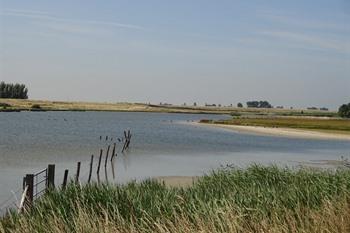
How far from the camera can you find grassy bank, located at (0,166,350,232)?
994 cm

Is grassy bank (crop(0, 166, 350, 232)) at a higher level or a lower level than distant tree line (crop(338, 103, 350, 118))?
lower

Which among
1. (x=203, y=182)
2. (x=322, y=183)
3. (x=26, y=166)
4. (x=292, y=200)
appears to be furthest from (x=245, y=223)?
(x=26, y=166)

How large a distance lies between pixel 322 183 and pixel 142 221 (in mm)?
5781

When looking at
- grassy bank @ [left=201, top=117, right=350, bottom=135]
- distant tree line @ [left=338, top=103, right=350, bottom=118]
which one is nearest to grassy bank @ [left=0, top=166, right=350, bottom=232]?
grassy bank @ [left=201, top=117, right=350, bottom=135]

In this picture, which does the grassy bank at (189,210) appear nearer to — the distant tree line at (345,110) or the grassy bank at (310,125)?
the grassy bank at (310,125)

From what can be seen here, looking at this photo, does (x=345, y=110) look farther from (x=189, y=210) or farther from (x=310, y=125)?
(x=189, y=210)

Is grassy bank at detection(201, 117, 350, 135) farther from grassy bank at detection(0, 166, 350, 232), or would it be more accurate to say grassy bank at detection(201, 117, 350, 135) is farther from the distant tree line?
grassy bank at detection(0, 166, 350, 232)

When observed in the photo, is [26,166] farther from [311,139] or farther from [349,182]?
[311,139]

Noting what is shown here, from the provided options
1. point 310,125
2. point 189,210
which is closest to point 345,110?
point 310,125

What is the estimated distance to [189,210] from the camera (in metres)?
10.8

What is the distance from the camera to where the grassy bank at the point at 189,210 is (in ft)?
32.6

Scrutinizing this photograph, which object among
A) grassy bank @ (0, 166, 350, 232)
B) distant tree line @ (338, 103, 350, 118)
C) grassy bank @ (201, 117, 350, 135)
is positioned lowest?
grassy bank @ (201, 117, 350, 135)

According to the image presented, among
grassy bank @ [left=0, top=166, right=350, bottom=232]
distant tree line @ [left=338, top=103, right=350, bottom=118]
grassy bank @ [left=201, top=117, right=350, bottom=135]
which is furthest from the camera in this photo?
distant tree line @ [left=338, top=103, right=350, bottom=118]

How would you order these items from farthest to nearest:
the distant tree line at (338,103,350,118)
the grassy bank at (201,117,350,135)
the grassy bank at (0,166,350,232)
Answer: the distant tree line at (338,103,350,118) → the grassy bank at (201,117,350,135) → the grassy bank at (0,166,350,232)
